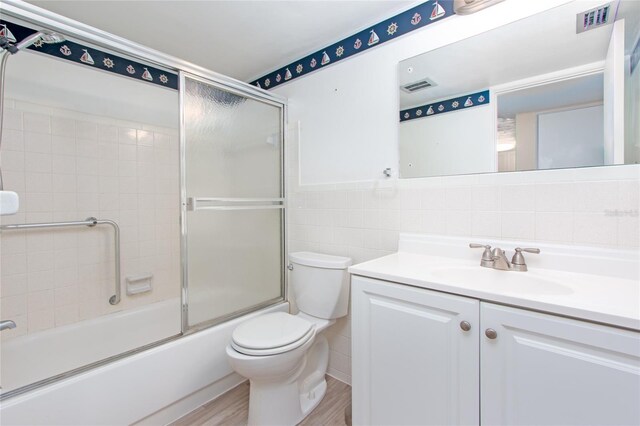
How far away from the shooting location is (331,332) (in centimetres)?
189

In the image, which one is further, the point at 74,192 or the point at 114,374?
the point at 74,192

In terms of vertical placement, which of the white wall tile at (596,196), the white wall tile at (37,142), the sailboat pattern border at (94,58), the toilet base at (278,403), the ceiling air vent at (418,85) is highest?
the sailboat pattern border at (94,58)

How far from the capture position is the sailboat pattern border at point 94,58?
1.56 metres

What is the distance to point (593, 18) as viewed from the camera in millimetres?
1101

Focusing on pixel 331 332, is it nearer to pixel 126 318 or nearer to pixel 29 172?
pixel 126 318

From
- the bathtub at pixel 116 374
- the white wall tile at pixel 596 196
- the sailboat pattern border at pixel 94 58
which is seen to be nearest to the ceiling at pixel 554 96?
the white wall tile at pixel 596 196

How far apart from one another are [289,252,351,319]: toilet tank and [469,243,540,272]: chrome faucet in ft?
2.35

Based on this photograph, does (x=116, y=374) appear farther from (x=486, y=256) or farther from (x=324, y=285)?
(x=486, y=256)

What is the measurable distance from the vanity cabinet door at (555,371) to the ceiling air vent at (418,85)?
3.77ft

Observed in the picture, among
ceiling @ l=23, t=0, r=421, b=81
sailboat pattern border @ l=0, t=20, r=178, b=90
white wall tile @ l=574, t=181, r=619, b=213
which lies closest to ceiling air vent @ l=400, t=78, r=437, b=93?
ceiling @ l=23, t=0, r=421, b=81

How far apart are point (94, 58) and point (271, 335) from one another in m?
2.15

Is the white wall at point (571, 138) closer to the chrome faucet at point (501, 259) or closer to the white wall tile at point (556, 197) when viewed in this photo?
the white wall tile at point (556, 197)

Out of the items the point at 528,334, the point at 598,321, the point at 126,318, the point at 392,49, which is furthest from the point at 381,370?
the point at 126,318

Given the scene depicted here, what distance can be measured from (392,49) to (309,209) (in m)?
1.11
